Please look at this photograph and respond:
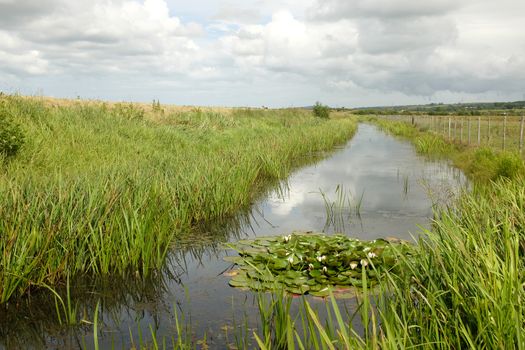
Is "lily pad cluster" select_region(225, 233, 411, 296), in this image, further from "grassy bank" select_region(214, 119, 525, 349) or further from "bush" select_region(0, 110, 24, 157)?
"bush" select_region(0, 110, 24, 157)

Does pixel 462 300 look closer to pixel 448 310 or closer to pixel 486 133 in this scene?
pixel 448 310

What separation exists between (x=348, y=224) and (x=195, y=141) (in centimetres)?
893

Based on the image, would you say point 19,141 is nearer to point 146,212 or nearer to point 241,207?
point 241,207

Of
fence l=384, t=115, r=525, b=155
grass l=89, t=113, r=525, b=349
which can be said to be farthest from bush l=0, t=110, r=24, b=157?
fence l=384, t=115, r=525, b=155

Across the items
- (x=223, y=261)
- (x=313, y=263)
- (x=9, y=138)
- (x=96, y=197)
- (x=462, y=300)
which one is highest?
(x=9, y=138)

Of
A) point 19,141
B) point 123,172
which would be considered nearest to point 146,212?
point 123,172

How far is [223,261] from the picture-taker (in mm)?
6078

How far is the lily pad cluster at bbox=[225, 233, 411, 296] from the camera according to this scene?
487 cm

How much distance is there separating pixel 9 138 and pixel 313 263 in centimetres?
683

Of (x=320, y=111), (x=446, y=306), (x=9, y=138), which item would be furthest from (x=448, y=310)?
(x=320, y=111)

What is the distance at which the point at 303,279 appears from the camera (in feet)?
16.4

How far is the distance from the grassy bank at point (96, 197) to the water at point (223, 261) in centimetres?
32

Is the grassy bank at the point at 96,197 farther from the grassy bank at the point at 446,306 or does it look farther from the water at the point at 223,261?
the grassy bank at the point at 446,306

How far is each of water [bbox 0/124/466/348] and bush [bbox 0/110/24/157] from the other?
4612 millimetres
